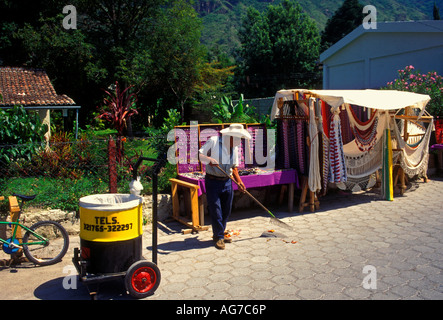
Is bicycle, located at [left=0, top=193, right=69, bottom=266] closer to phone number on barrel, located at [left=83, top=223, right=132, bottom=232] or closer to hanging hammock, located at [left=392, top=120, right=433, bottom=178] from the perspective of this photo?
phone number on barrel, located at [left=83, top=223, right=132, bottom=232]

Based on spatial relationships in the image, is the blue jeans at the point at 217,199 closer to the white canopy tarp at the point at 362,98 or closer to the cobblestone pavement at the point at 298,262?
the cobblestone pavement at the point at 298,262

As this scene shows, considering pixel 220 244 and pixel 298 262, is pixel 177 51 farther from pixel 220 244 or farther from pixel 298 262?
pixel 298 262

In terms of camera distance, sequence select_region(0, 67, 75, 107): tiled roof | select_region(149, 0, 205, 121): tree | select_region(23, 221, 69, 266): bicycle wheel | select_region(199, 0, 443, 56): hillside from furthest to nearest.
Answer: select_region(199, 0, 443, 56): hillside, select_region(149, 0, 205, 121): tree, select_region(0, 67, 75, 107): tiled roof, select_region(23, 221, 69, 266): bicycle wheel

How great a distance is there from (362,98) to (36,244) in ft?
20.7

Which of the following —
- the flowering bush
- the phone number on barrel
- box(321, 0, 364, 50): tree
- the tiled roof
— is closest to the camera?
the phone number on barrel

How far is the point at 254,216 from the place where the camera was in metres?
7.81

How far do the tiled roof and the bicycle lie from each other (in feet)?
35.6

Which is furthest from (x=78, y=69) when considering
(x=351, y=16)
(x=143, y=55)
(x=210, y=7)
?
(x=210, y=7)

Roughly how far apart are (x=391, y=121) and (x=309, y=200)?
2877mm

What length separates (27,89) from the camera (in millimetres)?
17703

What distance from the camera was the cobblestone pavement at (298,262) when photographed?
4.58 metres

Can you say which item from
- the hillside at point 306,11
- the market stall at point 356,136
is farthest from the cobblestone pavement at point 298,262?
the hillside at point 306,11

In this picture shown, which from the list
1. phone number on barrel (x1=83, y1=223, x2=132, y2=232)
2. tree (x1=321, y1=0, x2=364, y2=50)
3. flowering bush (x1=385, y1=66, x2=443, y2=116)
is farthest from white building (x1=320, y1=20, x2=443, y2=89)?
tree (x1=321, y1=0, x2=364, y2=50)

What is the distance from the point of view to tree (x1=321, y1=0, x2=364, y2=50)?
4300 cm
